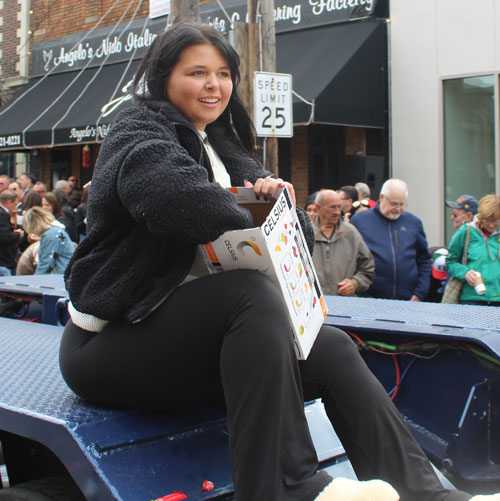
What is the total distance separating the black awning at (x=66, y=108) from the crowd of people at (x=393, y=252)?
7.55 metres

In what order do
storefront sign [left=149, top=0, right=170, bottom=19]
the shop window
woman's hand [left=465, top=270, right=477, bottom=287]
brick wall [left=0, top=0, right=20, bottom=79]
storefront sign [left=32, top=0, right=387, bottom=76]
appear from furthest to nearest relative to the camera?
brick wall [left=0, top=0, right=20, bottom=79], storefront sign [left=32, top=0, right=387, bottom=76], the shop window, storefront sign [left=149, top=0, right=170, bottom=19], woman's hand [left=465, top=270, right=477, bottom=287]

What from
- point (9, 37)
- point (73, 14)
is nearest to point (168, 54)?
point (73, 14)

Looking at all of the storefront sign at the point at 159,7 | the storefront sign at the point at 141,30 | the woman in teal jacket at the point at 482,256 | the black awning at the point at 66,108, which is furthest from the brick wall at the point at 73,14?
the woman in teal jacket at the point at 482,256

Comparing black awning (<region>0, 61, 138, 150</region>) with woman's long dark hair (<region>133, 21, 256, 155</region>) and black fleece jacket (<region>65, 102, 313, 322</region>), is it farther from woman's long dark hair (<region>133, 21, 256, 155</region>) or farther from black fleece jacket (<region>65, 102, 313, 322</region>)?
black fleece jacket (<region>65, 102, 313, 322</region>)

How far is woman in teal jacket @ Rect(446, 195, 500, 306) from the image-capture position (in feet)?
18.2

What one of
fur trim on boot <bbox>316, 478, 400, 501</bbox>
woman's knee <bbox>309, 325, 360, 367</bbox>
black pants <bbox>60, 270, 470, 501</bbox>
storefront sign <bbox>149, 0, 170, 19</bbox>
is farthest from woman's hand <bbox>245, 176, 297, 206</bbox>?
storefront sign <bbox>149, 0, 170, 19</bbox>

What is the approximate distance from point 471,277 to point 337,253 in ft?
3.37

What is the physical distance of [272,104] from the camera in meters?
7.27

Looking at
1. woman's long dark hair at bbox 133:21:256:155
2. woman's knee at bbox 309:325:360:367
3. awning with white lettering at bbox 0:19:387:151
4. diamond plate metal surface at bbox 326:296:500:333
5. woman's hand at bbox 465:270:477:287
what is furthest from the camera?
awning with white lettering at bbox 0:19:387:151

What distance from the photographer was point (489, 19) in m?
10.2

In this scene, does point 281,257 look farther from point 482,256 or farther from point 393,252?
point 393,252

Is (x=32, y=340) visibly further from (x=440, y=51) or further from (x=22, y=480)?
(x=440, y=51)

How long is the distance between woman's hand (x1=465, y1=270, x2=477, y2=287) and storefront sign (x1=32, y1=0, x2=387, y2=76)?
22.6ft

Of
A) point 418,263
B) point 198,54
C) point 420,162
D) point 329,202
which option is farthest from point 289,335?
point 420,162
